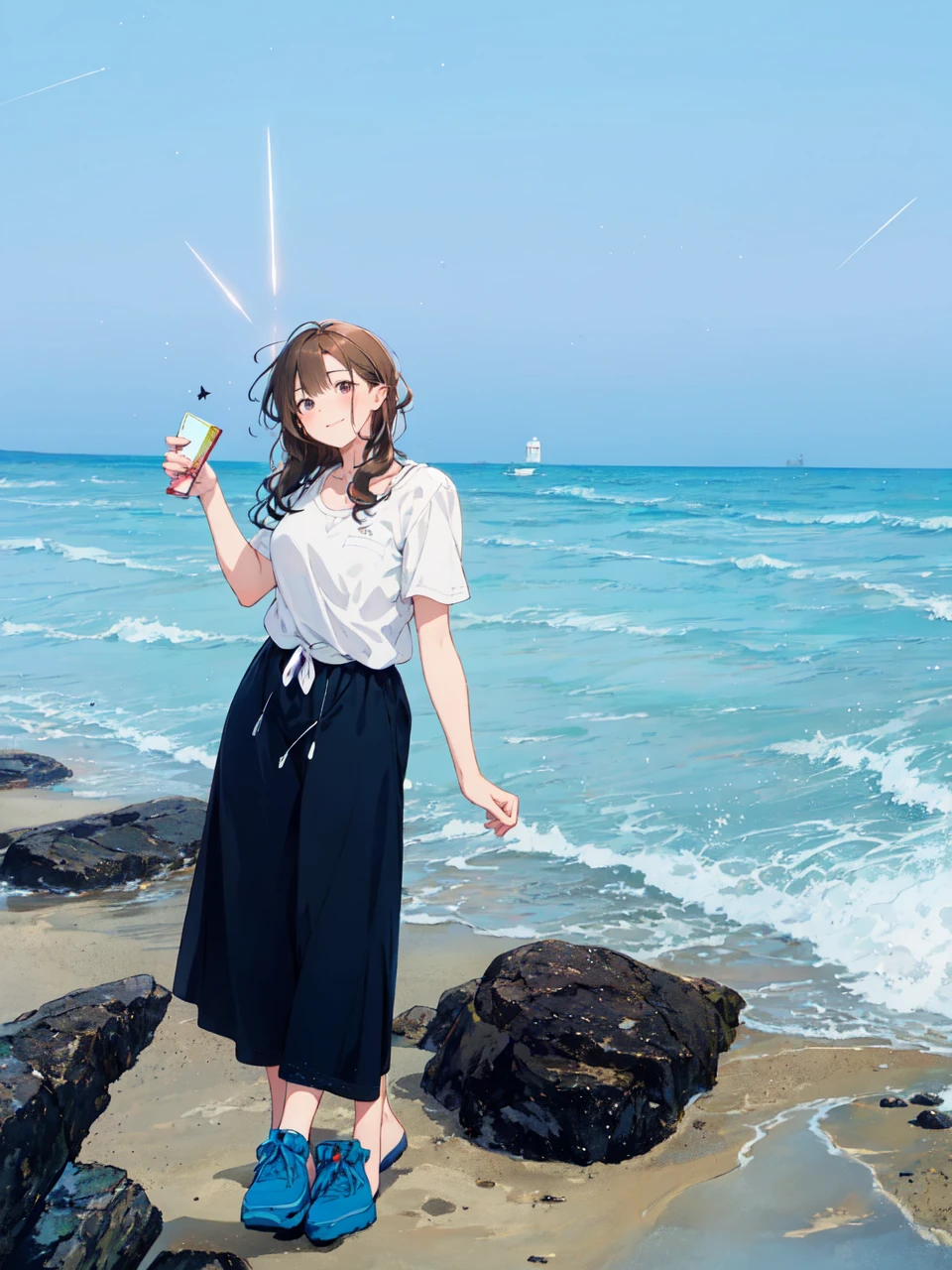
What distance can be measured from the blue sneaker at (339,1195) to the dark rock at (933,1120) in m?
1.69

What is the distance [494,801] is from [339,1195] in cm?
104

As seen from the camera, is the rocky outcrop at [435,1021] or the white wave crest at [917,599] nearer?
the rocky outcrop at [435,1021]

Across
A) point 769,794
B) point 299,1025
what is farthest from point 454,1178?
point 769,794

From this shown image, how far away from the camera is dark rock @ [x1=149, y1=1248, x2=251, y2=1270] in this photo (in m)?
2.55

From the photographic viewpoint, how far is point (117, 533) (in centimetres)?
2909

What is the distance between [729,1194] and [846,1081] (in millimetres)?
978

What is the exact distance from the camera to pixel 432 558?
2.71 metres

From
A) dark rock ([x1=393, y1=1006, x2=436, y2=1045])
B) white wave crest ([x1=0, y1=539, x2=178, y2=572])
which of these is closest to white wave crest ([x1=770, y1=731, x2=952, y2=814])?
dark rock ([x1=393, y1=1006, x2=436, y2=1045])

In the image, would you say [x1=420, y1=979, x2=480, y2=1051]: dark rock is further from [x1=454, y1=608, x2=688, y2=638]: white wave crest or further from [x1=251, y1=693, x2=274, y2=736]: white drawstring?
[x1=454, y1=608, x2=688, y2=638]: white wave crest

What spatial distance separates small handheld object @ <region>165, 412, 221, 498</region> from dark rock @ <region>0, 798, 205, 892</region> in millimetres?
3326

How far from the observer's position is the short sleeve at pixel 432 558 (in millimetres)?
2705

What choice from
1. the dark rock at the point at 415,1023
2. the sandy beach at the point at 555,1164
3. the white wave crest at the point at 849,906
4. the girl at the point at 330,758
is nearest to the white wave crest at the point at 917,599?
the white wave crest at the point at 849,906

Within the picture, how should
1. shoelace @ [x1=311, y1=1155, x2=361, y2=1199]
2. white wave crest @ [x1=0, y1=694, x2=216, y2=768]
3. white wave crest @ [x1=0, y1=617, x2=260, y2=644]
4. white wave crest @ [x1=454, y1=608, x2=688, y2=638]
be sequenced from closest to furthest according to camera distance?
shoelace @ [x1=311, y1=1155, x2=361, y2=1199]
white wave crest @ [x1=0, y1=694, x2=216, y2=768]
white wave crest @ [x1=0, y1=617, x2=260, y2=644]
white wave crest @ [x1=454, y1=608, x2=688, y2=638]

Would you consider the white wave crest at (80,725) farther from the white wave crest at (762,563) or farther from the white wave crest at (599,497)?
the white wave crest at (599,497)
